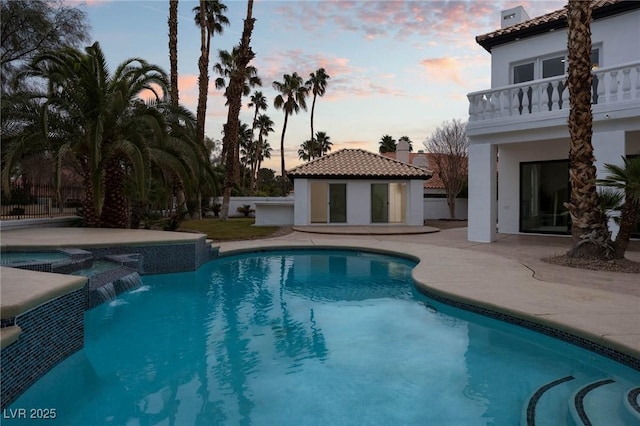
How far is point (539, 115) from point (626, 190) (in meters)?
4.75

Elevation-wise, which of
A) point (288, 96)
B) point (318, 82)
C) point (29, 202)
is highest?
point (318, 82)

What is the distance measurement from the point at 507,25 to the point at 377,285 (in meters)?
14.6

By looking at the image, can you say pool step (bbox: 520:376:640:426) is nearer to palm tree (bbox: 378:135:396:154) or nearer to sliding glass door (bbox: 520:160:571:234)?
sliding glass door (bbox: 520:160:571:234)

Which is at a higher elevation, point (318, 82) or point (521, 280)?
point (318, 82)

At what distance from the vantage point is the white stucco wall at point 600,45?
46.5 ft

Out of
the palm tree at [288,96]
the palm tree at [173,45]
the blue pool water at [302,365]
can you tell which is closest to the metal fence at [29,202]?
the palm tree at [173,45]

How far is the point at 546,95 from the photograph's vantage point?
13422 mm

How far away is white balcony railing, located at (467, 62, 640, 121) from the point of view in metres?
12.0

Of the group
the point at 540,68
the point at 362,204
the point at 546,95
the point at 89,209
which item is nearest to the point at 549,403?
the point at 546,95

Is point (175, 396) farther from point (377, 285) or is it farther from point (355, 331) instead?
point (377, 285)

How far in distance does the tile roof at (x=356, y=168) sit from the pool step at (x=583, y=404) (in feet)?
61.9

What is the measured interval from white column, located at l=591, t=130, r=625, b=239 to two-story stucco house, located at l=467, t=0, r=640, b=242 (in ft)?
0.08

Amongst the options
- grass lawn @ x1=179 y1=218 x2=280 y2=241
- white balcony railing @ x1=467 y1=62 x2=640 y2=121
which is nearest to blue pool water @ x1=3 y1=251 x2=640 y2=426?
white balcony railing @ x1=467 y1=62 x2=640 y2=121

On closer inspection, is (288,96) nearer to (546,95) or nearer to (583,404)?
(546,95)
